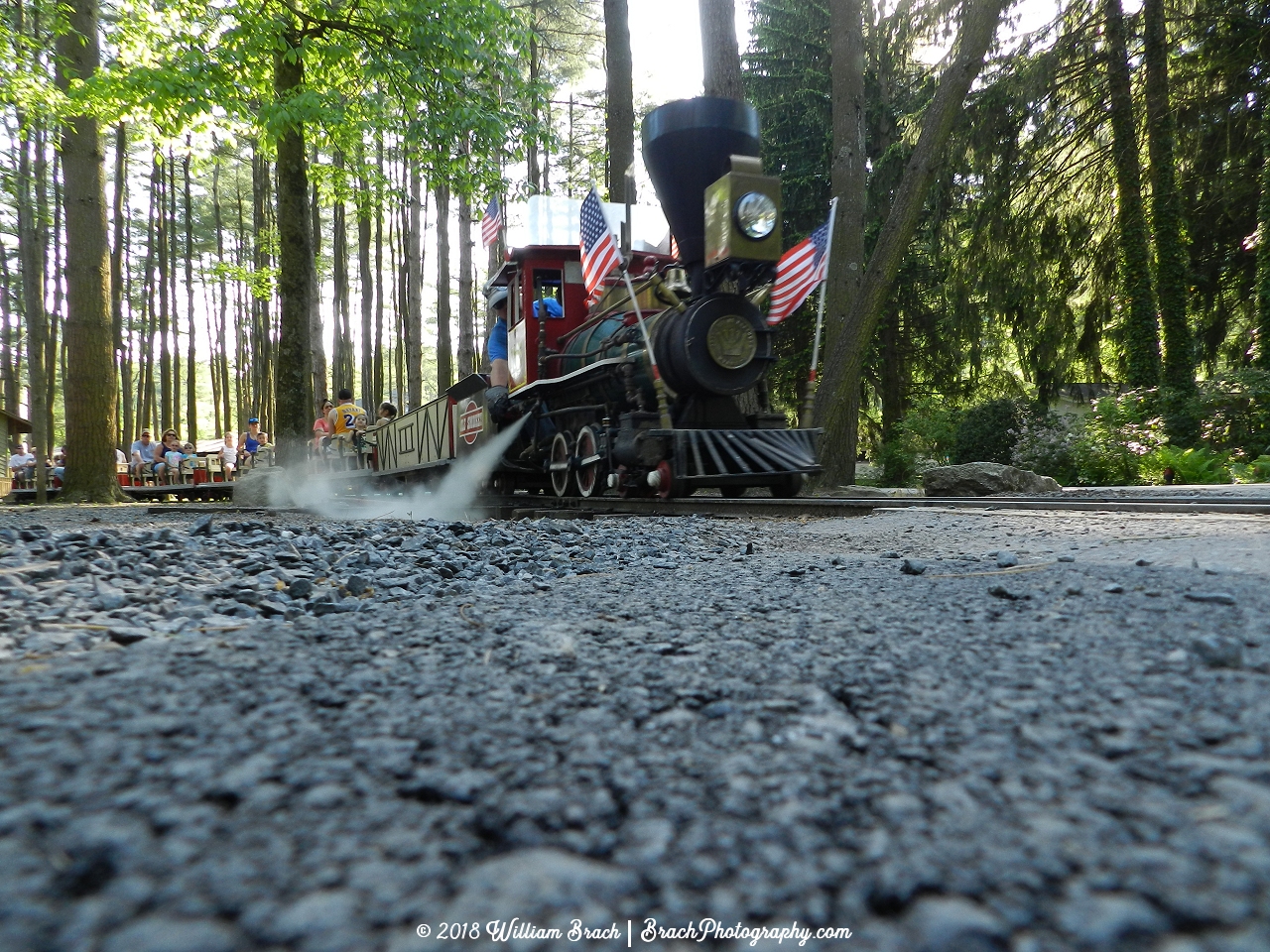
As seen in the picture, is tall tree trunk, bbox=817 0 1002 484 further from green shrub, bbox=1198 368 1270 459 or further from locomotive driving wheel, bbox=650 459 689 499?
green shrub, bbox=1198 368 1270 459

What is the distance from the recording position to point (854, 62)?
9406 mm

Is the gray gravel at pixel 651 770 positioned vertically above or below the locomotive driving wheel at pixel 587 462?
below

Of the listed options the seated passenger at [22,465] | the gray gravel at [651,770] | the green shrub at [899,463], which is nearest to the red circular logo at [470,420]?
the gray gravel at [651,770]

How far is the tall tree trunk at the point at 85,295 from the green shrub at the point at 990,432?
12.2 metres

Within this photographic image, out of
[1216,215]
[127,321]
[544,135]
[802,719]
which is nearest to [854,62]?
[544,135]

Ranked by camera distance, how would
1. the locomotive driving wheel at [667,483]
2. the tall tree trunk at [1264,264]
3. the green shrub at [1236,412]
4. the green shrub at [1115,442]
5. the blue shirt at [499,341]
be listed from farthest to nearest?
the tall tree trunk at [1264,264]
the green shrub at [1236,412]
the green shrub at [1115,442]
the blue shirt at [499,341]
the locomotive driving wheel at [667,483]

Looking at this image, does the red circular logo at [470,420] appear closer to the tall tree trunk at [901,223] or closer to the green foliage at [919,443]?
the tall tree trunk at [901,223]

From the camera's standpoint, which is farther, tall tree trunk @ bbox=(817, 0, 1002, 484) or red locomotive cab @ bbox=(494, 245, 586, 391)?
red locomotive cab @ bbox=(494, 245, 586, 391)

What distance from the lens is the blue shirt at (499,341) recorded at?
9.37 meters

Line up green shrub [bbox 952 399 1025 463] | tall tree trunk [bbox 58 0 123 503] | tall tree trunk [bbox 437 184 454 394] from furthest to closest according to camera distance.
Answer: tall tree trunk [bbox 437 184 454 394], green shrub [bbox 952 399 1025 463], tall tree trunk [bbox 58 0 123 503]

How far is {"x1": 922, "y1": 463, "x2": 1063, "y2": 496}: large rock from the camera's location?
7184 mm

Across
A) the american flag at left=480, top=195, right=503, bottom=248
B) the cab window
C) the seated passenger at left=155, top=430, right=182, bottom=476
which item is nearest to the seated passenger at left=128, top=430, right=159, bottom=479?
the seated passenger at left=155, top=430, right=182, bottom=476

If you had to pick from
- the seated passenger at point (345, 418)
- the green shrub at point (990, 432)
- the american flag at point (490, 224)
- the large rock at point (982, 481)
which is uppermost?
the american flag at point (490, 224)

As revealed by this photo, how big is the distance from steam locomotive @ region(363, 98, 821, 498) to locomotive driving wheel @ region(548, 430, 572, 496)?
0.02m
